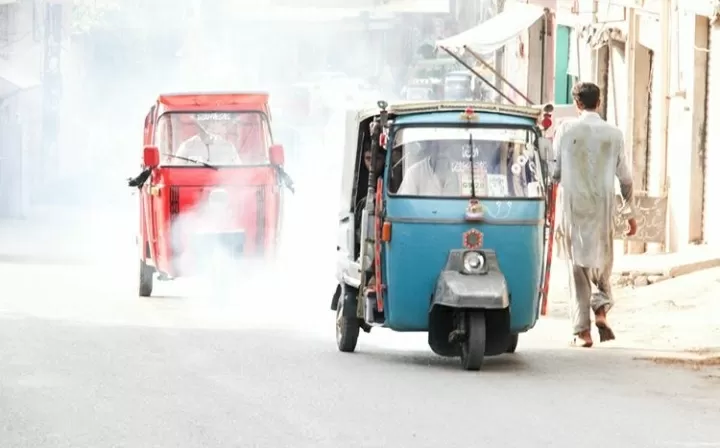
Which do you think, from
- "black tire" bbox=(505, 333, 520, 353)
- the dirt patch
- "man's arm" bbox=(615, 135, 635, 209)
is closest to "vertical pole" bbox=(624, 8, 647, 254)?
"man's arm" bbox=(615, 135, 635, 209)

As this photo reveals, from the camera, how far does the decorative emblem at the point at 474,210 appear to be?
13.9 meters

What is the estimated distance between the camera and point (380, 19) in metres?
83.9

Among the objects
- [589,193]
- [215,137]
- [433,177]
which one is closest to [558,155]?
[589,193]

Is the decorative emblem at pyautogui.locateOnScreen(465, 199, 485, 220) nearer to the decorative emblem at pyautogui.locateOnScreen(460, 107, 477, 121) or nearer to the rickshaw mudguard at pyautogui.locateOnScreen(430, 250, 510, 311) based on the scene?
the rickshaw mudguard at pyautogui.locateOnScreen(430, 250, 510, 311)

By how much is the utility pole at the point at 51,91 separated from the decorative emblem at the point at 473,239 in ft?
156

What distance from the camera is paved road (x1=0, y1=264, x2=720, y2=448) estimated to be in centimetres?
1047

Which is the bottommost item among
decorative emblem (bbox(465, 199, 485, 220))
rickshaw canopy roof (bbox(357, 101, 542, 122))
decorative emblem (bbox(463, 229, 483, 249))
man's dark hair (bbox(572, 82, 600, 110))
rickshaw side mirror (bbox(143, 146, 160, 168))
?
decorative emblem (bbox(463, 229, 483, 249))

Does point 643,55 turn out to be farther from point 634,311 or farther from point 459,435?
point 459,435

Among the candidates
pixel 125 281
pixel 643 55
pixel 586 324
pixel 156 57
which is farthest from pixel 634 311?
pixel 156 57

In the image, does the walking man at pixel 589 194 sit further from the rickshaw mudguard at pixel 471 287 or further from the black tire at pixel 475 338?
the black tire at pixel 475 338

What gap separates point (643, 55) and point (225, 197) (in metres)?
9.44

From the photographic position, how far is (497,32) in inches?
1388

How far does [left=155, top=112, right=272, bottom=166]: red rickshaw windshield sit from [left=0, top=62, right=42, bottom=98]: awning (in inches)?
986

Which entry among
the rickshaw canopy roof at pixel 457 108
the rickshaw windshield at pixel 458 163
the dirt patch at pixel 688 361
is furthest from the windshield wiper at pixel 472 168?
the dirt patch at pixel 688 361
